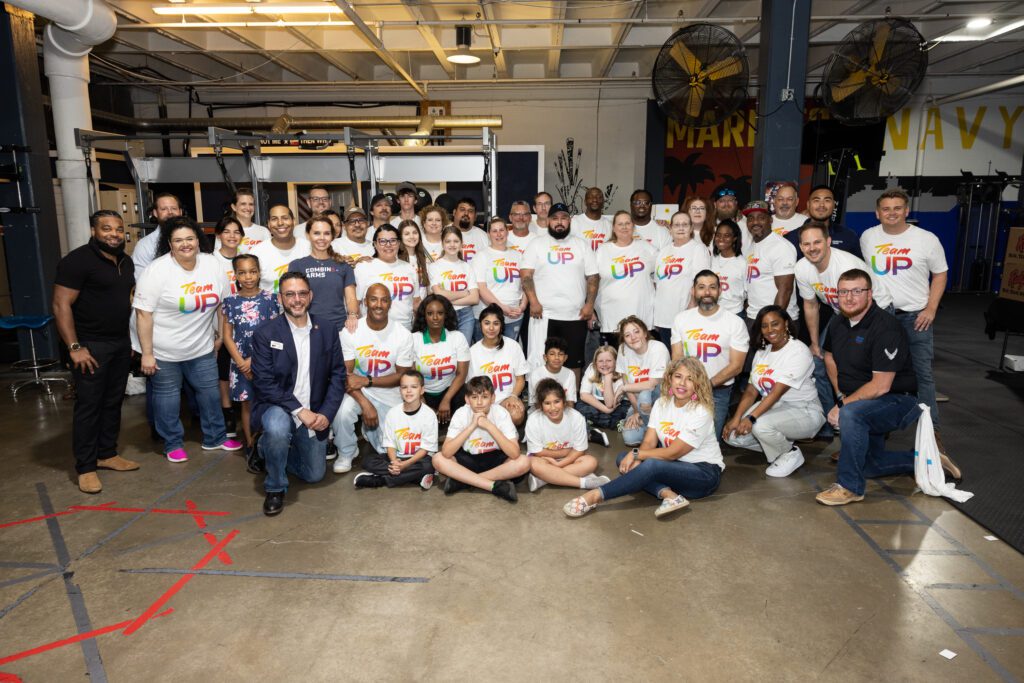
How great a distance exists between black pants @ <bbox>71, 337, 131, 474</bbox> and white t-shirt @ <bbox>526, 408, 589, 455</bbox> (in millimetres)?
2612

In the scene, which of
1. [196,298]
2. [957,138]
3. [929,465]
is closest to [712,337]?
[929,465]

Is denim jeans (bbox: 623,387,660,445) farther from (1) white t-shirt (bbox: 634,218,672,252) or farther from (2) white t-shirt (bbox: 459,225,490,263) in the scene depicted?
(2) white t-shirt (bbox: 459,225,490,263)

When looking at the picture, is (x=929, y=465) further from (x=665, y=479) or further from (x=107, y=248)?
(x=107, y=248)

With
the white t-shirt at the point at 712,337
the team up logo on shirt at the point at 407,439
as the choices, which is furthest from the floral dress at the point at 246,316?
the white t-shirt at the point at 712,337

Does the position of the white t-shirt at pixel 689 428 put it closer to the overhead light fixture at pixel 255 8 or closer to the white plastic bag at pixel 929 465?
the white plastic bag at pixel 929 465

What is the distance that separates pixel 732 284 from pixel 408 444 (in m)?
2.71

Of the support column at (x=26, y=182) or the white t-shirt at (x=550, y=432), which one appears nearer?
the white t-shirt at (x=550, y=432)

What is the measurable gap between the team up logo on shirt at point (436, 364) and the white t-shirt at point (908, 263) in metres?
3.03

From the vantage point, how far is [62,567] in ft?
10.3

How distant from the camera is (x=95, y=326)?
3.98m

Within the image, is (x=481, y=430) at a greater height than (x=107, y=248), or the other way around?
(x=107, y=248)

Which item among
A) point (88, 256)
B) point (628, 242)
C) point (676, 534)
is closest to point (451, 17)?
point (628, 242)

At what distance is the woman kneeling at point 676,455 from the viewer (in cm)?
364

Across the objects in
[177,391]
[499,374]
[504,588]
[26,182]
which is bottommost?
[504,588]
